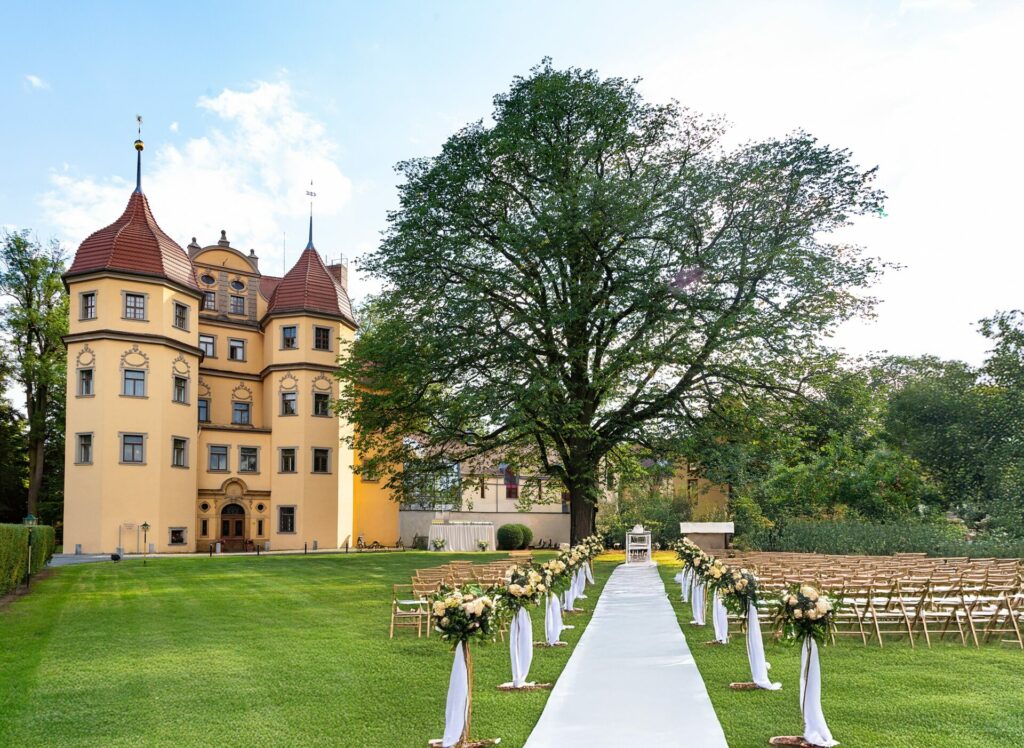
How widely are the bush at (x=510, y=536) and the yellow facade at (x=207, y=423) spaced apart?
6056 mm

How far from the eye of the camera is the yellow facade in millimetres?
36281

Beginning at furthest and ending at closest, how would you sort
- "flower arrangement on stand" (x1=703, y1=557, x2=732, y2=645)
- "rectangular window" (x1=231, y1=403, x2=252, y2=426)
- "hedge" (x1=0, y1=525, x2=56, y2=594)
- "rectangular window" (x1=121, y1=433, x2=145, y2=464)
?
1. "rectangular window" (x1=231, y1=403, x2=252, y2=426)
2. "rectangular window" (x1=121, y1=433, x2=145, y2=464)
3. "hedge" (x1=0, y1=525, x2=56, y2=594)
4. "flower arrangement on stand" (x1=703, y1=557, x2=732, y2=645)

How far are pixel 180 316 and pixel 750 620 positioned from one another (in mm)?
35729

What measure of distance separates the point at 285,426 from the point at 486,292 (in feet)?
65.5

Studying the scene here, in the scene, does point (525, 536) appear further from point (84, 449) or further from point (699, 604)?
point (699, 604)

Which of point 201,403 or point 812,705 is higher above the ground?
point 201,403

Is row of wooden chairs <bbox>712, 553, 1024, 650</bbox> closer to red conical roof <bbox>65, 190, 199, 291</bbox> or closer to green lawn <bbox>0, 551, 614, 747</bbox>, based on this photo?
green lawn <bbox>0, 551, 614, 747</bbox>

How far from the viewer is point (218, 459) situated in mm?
41719

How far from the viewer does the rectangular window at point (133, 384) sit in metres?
36.9

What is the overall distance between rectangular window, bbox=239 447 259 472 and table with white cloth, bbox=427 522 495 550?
9.62m

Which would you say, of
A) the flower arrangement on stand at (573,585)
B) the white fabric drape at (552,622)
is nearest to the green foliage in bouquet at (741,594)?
the white fabric drape at (552,622)

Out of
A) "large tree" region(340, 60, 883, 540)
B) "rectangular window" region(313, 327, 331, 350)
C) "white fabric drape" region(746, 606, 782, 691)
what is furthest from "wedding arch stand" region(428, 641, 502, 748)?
"rectangular window" region(313, 327, 331, 350)

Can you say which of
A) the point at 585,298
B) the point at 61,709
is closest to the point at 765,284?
the point at 585,298

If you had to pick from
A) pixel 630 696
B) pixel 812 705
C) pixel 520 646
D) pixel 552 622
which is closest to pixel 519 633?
pixel 520 646
